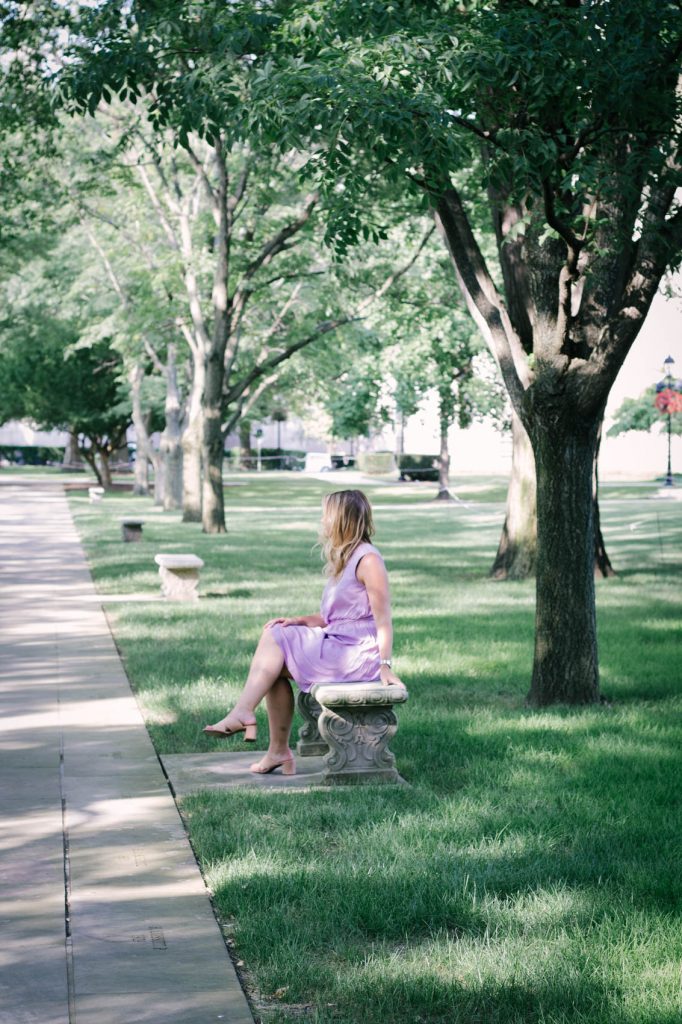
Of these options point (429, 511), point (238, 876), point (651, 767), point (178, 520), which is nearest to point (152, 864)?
point (238, 876)

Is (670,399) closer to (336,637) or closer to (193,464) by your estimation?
(193,464)

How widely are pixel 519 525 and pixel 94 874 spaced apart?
13.4 metres

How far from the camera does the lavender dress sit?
6.82m

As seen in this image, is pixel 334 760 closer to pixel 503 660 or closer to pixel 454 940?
pixel 454 940

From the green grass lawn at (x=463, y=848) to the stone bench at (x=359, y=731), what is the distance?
0.58 feet

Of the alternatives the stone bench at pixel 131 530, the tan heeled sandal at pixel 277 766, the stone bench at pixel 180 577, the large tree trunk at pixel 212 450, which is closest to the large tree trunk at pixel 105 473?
the large tree trunk at pixel 212 450

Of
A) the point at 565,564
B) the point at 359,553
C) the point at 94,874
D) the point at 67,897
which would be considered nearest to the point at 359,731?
the point at 359,553

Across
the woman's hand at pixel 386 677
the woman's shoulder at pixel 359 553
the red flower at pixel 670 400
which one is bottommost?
the woman's hand at pixel 386 677

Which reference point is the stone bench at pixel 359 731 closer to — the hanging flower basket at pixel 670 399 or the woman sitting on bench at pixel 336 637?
the woman sitting on bench at pixel 336 637

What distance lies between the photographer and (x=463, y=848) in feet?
18.4

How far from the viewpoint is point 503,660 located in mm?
11047

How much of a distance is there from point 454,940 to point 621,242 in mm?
5226

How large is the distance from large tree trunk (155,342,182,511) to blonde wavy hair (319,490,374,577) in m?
33.1

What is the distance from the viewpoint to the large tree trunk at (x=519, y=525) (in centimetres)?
1798
